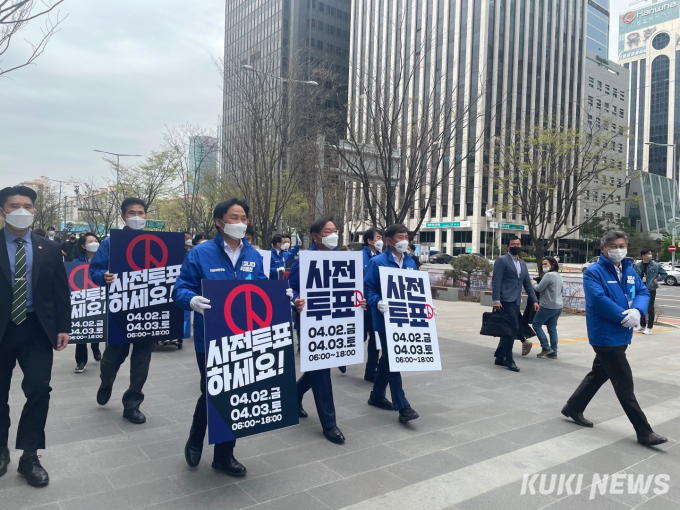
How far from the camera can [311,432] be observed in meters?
4.82

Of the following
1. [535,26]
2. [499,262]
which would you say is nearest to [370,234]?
[499,262]

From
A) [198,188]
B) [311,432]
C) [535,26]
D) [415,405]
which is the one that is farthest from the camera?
[535,26]

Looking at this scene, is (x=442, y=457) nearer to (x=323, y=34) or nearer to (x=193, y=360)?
(x=193, y=360)

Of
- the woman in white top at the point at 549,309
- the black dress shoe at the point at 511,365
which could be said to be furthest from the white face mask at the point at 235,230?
the woman in white top at the point at 549,309

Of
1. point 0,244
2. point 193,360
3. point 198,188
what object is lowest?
point 193,360

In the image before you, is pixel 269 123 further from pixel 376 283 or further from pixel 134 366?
pixel 134 366

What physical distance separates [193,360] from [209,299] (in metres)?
4.68

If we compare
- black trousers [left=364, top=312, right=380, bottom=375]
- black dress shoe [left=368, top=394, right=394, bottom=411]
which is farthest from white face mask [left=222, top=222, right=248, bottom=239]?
black trousers [left=364, top=312, right=380, bottom=375]

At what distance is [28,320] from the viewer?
3.67 metres

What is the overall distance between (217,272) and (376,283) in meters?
1.95

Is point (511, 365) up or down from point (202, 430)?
down

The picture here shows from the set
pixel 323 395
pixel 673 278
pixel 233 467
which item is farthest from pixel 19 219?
pixel 673 278

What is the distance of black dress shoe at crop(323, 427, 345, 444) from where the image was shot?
4531mm

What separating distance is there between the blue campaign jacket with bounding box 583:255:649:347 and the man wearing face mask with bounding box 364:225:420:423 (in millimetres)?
1712
